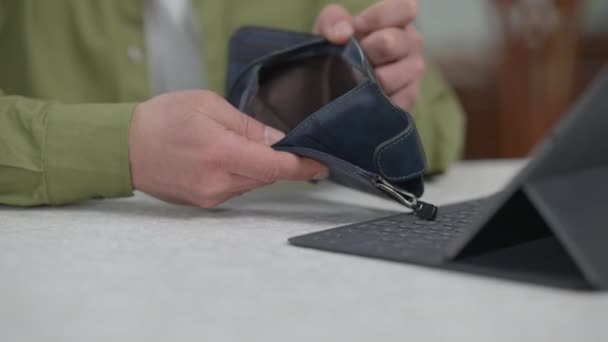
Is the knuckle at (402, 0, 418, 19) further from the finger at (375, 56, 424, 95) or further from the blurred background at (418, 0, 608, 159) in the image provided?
the blurred background at (418, 0, 608, 159)

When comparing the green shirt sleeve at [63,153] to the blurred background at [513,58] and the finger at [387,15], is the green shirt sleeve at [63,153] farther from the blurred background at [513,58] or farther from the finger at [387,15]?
the blurred background at [513,58]

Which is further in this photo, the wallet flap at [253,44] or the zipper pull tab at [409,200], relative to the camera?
the wallet flap at [253,44]

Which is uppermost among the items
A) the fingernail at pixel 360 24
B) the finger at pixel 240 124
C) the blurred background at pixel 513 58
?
the fingernail at pixel 360 24

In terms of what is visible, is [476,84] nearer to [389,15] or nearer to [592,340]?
[389,15]

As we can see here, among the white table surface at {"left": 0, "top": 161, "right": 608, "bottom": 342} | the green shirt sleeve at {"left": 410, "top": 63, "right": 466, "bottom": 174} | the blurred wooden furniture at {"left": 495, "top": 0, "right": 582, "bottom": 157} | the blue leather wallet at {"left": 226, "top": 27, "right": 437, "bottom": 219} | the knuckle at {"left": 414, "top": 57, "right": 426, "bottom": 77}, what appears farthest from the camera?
the blurred wooden furniture at {"left": 495, "top": 0, "right": 582, "bottom": 157}

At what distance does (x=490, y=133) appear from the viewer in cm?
212

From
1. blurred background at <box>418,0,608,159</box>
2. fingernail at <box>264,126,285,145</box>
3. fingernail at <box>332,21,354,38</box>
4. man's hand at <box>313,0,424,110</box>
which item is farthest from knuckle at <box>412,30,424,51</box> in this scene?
blurred background at <box>418,0,608,159</box>

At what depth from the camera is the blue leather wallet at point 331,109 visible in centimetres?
62

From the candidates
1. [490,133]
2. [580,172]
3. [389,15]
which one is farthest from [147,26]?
[490,133]

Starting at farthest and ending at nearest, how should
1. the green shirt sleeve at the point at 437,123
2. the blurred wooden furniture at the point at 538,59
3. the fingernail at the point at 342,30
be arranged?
the blurred wooden furniture at the point at 538,59
the green shirt sleeve at the point at 437,123
the fingernail at the point at 342,30

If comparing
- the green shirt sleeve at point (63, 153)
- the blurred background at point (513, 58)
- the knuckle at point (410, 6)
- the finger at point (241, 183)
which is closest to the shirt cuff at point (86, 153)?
the green shirt sleeve at point (63, 153)

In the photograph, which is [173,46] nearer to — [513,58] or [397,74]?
[397,74]

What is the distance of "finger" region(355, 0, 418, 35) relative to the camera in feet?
2.82

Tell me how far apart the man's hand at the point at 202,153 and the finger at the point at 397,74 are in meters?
0.22
